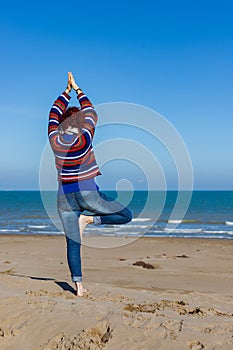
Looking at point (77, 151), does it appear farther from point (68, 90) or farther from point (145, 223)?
point (145, 223)

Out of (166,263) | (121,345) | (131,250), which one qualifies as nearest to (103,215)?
(121,345)

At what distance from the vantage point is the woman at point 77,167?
219 inches

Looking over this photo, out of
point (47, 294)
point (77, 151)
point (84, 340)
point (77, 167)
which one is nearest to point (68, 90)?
point (77, 151)

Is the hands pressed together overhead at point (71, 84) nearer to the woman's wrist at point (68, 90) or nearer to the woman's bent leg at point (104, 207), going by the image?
the woman's wrist at point (68, 90)

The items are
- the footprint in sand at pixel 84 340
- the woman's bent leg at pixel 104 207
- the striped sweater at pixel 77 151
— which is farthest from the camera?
the woman's bent leg at pixel 104 207

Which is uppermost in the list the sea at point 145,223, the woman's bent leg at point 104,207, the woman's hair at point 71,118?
the woman's hair at point 71,118

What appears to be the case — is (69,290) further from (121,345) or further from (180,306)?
(121,345)

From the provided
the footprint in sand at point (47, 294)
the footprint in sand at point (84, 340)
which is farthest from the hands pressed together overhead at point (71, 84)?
the footprint in sand at point (84, 340)

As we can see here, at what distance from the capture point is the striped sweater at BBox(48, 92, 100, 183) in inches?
218

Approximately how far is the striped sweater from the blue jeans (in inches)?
9.8

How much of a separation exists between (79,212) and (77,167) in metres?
0.67

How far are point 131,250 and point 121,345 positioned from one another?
14.4 meters

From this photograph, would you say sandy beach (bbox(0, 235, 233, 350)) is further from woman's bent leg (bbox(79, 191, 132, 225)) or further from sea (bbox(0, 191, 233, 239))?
sea (bbox(0, 191, 233, 239))

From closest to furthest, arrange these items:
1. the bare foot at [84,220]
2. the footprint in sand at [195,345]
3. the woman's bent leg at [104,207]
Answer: the footprint in sand at [195,345] < the woman's bent leg at [104,207] < the bare foot at [84,220]
